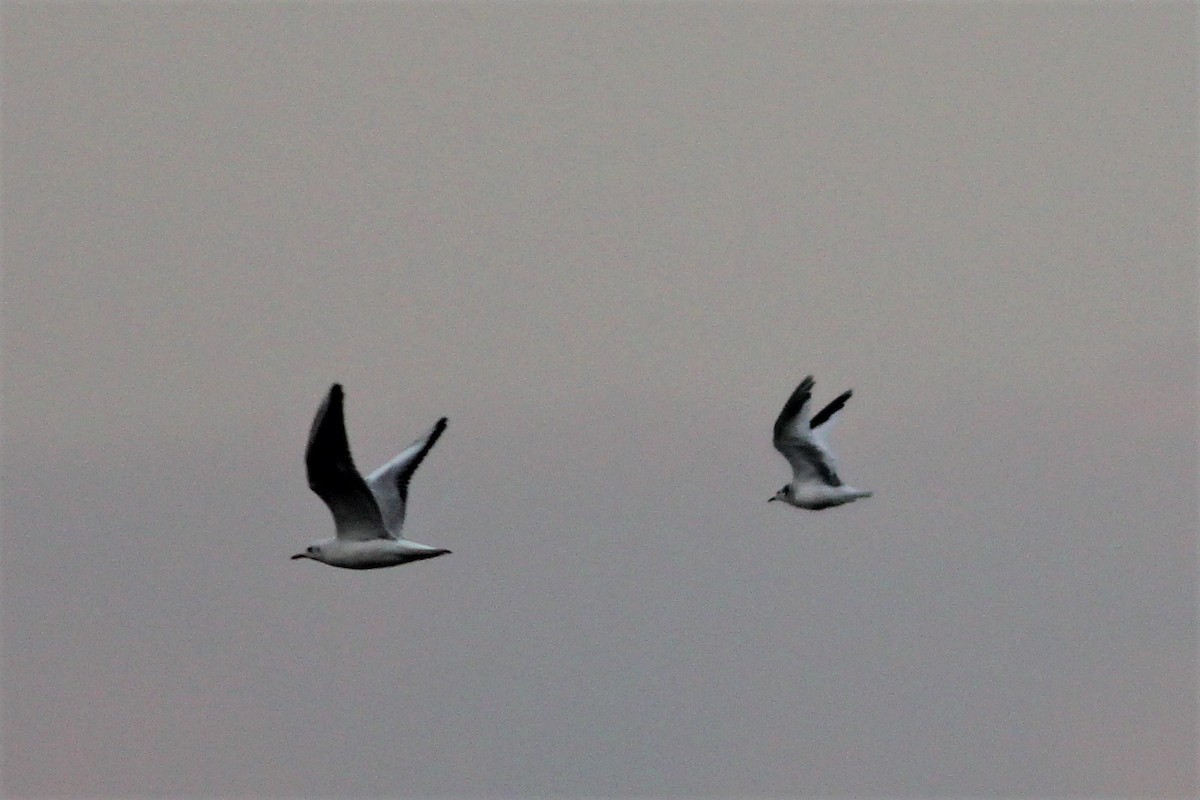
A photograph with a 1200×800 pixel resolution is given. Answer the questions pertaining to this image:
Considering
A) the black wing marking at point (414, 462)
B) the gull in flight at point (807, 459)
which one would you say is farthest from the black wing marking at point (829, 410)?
the black wing marking at point (414, 462)

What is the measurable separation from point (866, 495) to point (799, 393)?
1.77 metres

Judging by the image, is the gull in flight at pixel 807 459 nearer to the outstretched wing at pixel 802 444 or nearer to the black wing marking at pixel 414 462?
the outstretched wing at pixel 802 444

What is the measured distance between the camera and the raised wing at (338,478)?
2245 cm

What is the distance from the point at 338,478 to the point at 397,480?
217cm

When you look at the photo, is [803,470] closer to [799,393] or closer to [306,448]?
[799,393]

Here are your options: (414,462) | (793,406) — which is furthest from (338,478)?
(793,406)

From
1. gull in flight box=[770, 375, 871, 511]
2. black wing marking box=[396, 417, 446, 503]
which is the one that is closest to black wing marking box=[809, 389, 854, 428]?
gull in flight box=[770, 375, 871, 511]

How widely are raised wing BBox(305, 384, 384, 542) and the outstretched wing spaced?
6.99m

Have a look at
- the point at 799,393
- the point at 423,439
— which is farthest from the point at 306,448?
the point at 799,393

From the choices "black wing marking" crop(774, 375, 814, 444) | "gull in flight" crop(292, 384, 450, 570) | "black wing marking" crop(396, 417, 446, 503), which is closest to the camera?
"gull in flight" crop(292, 384, 450, 570)

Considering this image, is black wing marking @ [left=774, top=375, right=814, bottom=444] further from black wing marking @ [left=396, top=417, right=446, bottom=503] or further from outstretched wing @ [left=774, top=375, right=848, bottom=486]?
black wing marking @ [left=396, top=417, right=446, bottom=503]

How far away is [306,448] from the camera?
2291 cm

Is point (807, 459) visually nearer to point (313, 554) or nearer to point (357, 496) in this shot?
point (313, 554)

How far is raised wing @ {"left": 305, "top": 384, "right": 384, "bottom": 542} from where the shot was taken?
884 inches
